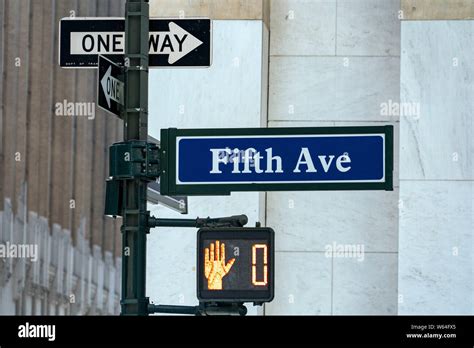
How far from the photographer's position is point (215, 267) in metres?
8.53

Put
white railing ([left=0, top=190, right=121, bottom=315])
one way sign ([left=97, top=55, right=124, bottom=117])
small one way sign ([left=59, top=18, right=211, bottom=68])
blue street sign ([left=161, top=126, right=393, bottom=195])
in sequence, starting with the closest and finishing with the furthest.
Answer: blue street sign ([left=161, top=126, right=393, bottom=195]), one way sign ([left=97, top=55, right=124, bottom=117]), small one way sign ([left=59, top=18, right=211, bottom=68]), white railing ([left=0, top=190, right=121, bottom=315])

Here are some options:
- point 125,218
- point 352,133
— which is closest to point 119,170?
point 125,218

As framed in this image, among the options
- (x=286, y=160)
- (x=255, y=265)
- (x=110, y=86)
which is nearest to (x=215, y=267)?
(x=255, y=265)

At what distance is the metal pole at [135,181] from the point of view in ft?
29.1

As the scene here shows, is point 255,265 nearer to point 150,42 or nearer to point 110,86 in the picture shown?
point 110,86

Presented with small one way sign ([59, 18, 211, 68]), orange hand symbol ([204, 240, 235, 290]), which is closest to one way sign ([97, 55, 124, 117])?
small one way sign ([59, 18, 211, 68])

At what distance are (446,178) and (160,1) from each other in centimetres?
388

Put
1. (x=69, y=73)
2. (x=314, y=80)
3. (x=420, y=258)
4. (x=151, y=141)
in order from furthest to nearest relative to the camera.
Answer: (x=69, y=73), (x=314, y=80), (x=420, y=258), (x=151, y=141)

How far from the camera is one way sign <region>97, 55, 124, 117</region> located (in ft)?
29.0

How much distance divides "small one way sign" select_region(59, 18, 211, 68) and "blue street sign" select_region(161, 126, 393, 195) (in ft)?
3.22

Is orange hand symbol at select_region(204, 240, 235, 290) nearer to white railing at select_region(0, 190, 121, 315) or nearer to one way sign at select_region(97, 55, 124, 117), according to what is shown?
one way sign at select_region(97, 55, 124, 117)

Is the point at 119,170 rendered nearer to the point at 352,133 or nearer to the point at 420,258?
the point at 352,133

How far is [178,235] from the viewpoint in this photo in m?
14.4

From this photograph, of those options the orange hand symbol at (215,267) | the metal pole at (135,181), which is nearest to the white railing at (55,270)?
the metal pole at (135,181)
